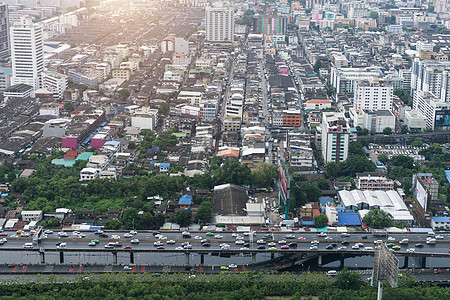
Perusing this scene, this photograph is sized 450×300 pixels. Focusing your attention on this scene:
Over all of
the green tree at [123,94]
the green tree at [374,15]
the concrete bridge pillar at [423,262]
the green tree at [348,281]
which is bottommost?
the concrete bridge pillar at [423,262]

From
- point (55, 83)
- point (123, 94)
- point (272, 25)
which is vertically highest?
point (272, 25)

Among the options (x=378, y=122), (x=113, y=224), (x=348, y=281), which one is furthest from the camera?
(x=378, y=122)

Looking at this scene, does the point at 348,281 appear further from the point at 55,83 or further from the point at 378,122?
the point at 55,83

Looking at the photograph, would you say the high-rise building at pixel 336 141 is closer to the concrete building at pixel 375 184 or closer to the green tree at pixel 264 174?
the concrete building at pixel 375 184

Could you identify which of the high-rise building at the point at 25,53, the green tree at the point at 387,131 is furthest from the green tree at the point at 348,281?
the high-rise building at the point at 25,53

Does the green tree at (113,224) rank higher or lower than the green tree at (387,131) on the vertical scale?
lower

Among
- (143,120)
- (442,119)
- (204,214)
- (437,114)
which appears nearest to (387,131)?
(437,114)

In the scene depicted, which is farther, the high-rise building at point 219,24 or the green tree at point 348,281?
the high-rise building at point 219,24

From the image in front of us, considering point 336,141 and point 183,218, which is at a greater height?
point 336,141
